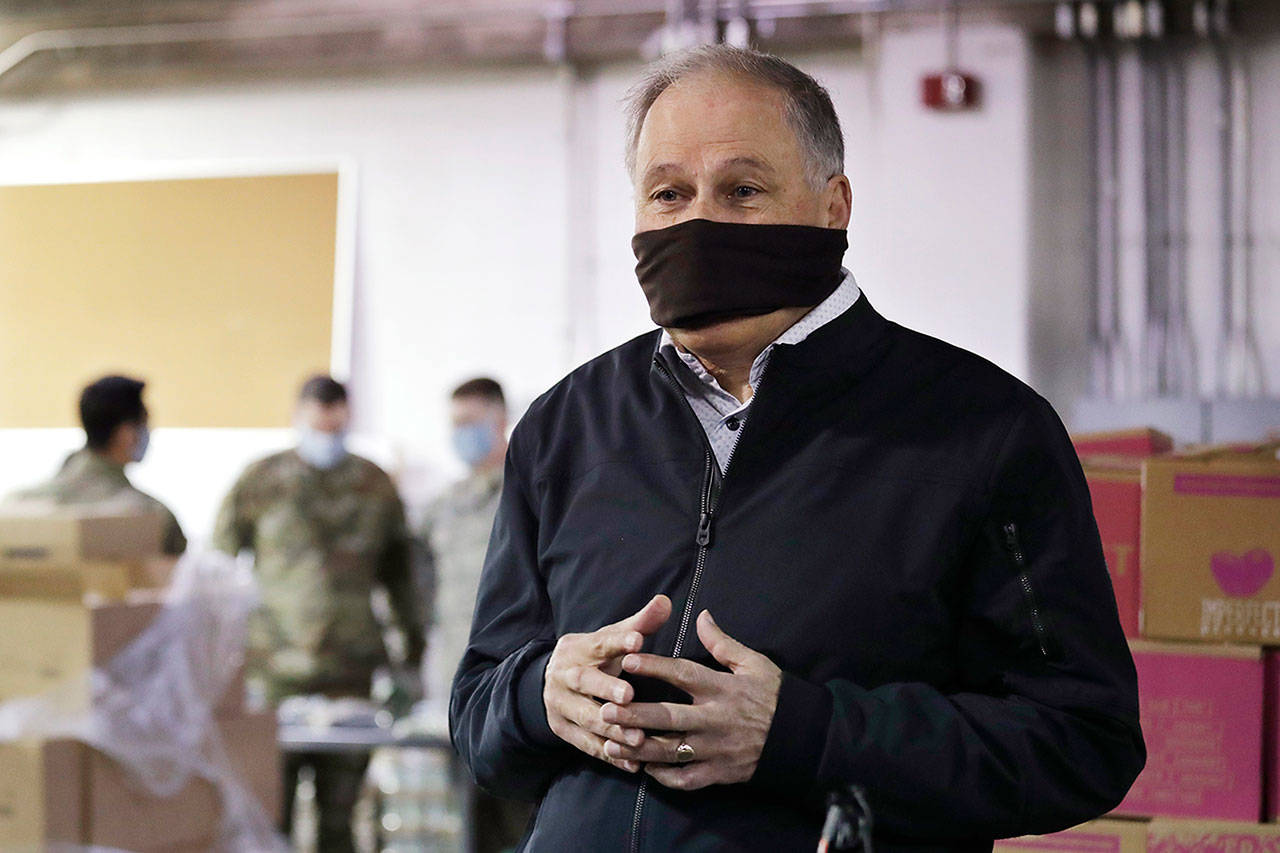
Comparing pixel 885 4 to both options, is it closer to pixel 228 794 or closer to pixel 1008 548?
pixel 228 794

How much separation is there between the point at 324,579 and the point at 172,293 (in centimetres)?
184

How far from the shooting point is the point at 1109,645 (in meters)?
1.09

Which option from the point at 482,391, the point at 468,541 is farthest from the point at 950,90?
the point at 468,541

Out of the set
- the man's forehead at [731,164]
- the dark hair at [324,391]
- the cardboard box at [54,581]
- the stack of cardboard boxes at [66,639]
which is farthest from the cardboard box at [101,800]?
the man's forehead at [731,164]

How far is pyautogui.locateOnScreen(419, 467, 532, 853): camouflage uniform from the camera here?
13.5ft

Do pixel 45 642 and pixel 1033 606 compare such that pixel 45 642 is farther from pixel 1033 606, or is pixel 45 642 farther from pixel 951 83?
pixel 951 83

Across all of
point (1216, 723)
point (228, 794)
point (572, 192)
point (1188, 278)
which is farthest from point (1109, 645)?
point (572, 192)

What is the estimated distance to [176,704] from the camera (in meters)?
3.07

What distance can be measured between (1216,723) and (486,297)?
379cm

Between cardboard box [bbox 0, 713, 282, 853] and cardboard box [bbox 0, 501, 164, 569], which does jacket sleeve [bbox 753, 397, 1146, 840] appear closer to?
cardboard box [bbox 0, 501, 164, 569]

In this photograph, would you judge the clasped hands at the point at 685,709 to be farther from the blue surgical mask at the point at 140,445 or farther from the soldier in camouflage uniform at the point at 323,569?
the soldier in camouflage uniform at the point at 323,569

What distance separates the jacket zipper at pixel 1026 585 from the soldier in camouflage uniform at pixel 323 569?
330cm

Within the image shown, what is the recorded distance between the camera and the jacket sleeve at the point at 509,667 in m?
1.19

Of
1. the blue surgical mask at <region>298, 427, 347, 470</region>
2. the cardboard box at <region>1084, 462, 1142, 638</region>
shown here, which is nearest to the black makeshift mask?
the cardboard box at <region>1084, 462, 1142, 638</region>
